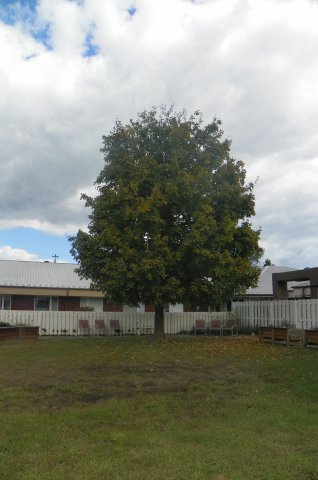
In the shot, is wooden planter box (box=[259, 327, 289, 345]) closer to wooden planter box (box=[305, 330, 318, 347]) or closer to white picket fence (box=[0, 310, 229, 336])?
wooden planter box (box=[305, 330, 318, 347])

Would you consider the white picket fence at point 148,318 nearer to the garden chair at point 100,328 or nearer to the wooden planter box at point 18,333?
the garden chair at point 100,328

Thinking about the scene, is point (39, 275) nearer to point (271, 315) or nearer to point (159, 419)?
point (271, 315)

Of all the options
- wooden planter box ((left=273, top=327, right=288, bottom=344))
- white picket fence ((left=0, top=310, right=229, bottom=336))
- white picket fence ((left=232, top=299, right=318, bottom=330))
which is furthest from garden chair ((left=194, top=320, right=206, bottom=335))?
wooden planter box ((left=273, top=327, right=288, bottom=344))

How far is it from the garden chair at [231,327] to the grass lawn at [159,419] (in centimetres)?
1263

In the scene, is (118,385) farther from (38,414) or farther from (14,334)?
(14,334)

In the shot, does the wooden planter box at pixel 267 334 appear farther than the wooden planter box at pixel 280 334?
Yes

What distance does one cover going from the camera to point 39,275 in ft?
106

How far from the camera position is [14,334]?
2112cm

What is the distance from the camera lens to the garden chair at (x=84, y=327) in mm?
25203

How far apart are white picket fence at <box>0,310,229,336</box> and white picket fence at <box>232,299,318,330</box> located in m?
1.60

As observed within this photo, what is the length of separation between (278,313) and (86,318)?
966cm

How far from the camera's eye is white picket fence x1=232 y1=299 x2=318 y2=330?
20.5 meters

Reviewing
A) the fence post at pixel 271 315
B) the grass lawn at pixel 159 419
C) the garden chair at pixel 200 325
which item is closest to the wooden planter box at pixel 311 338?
the grass lawn at pixel 159 419


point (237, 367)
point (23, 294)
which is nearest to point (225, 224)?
point (237, 367)
